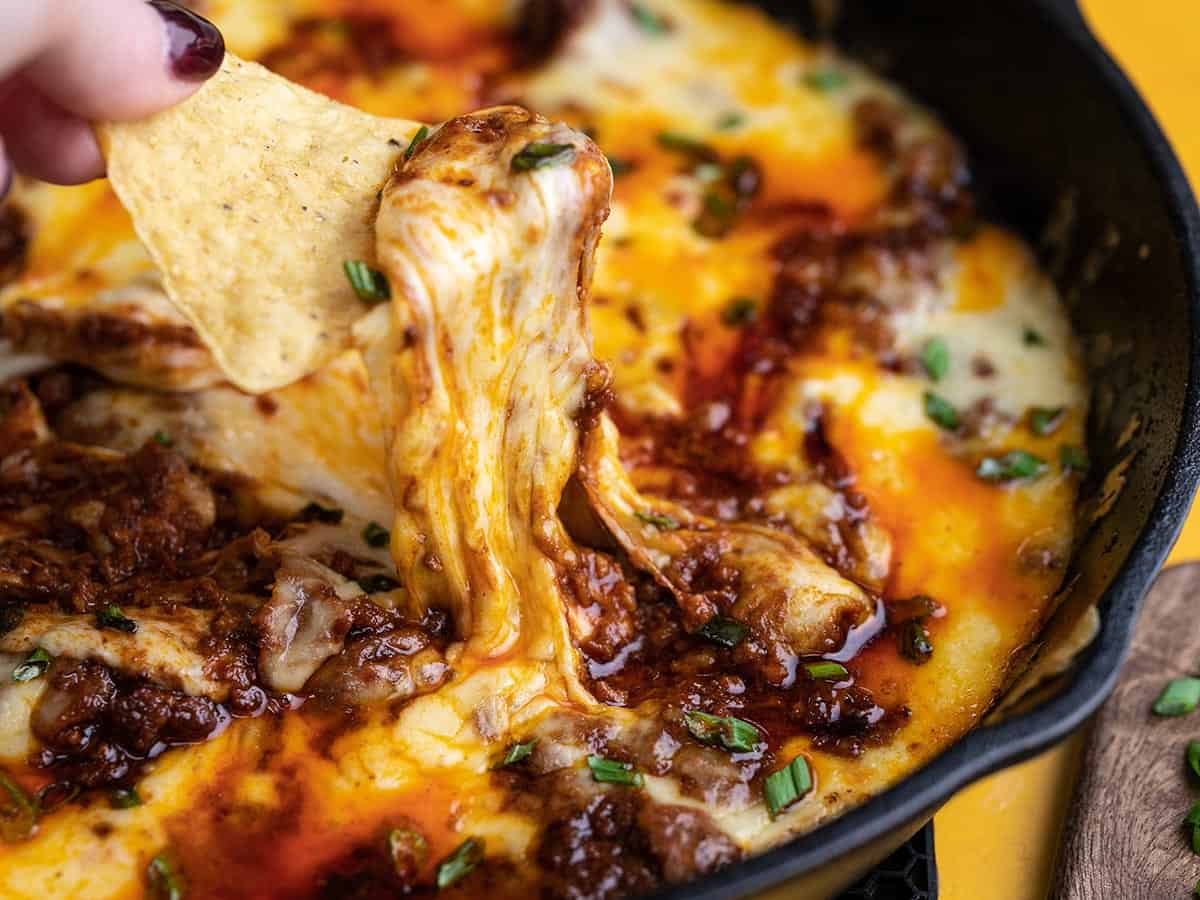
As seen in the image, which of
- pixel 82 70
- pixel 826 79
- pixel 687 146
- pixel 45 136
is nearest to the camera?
pixel 82 70

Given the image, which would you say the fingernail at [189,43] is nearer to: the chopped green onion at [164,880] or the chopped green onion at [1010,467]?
the chopped green onion at [164,880]

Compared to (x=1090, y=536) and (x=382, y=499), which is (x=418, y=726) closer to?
(x=382, y=499)

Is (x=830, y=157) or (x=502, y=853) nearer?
(x=502, y=853)

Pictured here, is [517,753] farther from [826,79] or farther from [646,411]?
[826,79]

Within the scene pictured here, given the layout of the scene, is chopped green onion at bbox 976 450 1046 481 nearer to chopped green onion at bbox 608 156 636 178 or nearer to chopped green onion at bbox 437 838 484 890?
chopped green onion at bbox 608 156 636 178

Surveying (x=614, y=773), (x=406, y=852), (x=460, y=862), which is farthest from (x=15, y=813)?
(x=614, y=773)

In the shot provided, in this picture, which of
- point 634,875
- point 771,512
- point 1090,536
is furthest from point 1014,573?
point 634,875

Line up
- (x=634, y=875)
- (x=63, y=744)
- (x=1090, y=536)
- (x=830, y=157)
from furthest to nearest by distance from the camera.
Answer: (x=830, y=157)
(x=1090, y=536)
(x=63, y=744)
(x=634, y=875)
